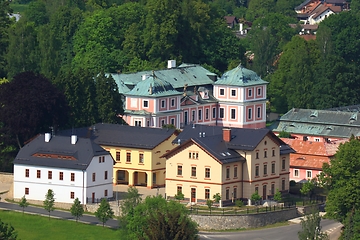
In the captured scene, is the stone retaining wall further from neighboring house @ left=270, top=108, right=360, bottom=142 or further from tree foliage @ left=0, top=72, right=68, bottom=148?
neighboring house @ left=270, top=108, right=360, bottom=142

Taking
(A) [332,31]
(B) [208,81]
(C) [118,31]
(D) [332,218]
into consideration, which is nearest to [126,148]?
(D) [332,218]

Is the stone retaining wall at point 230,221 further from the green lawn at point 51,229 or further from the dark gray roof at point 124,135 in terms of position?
the dark gray roof at point 124,135

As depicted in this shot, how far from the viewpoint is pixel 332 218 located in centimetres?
10862

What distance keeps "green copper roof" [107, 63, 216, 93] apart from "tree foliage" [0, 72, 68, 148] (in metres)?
16.9

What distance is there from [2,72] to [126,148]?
119 feet

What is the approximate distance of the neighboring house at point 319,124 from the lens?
139625 millimetres

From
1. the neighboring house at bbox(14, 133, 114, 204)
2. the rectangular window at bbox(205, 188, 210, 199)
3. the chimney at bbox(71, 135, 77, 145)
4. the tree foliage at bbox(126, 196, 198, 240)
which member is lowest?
the tree foliage at bbox(126, 196, 198, 240)

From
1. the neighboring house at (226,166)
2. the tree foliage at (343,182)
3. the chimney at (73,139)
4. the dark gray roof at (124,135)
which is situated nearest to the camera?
the tree foliage at (343,182)

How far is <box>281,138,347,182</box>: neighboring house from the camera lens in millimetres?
124750

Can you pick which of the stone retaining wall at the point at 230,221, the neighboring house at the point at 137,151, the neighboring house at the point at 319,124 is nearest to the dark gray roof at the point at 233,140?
the neighboring house at the point at 137,151

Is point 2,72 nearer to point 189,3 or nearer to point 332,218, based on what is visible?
point 189,3

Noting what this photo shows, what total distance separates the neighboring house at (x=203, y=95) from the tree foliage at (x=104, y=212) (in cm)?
2962

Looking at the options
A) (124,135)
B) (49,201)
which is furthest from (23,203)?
(124,135)

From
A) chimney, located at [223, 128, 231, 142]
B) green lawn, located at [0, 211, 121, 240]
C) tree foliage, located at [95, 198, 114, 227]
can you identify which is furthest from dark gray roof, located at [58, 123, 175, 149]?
green lawn, located at [0, 211, 121, 240]
